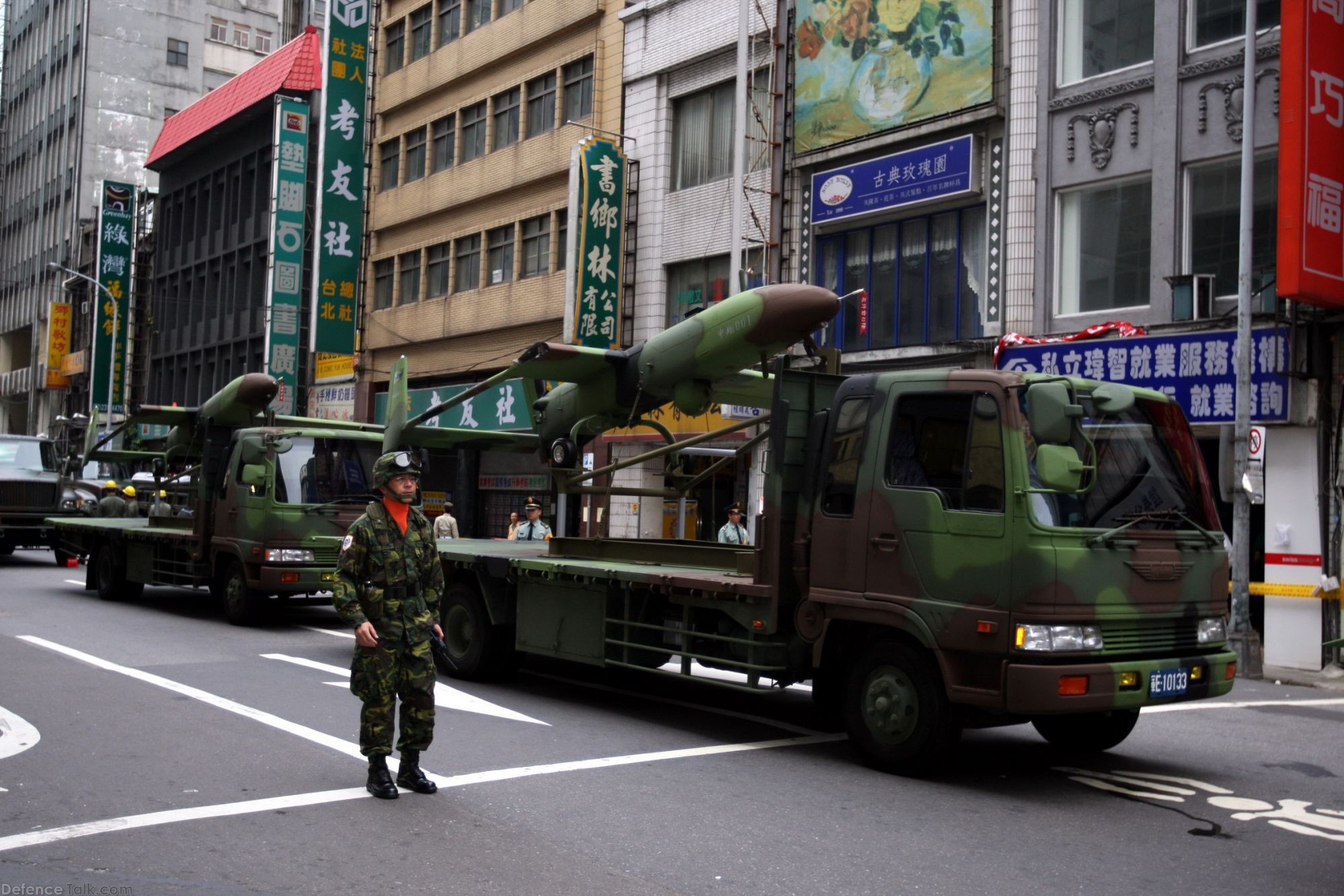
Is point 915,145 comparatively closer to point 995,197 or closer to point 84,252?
point 995,197

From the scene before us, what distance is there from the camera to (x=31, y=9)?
263 feet

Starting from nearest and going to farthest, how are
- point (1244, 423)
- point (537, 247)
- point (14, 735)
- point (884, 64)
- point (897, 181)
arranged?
point (14, 735), point (1244, 423), point (897, 181), point (884, 64), point (537, 247)

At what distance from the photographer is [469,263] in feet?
112

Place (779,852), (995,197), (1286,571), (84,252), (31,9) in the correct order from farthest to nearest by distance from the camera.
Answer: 1. (31,9)
2. (84,252)
3. (995,197)
4. (1286,571)
5. (779,852)

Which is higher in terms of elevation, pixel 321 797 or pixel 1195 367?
pixel 1195 367

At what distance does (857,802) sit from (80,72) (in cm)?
7286

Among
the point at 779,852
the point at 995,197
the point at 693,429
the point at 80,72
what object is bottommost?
the point at 779,852

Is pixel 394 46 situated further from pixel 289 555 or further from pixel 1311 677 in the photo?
pixel 1311 677

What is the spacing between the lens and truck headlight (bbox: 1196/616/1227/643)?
8.51m

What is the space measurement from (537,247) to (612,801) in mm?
24651

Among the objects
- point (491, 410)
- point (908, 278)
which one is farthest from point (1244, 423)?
point (491, 410)

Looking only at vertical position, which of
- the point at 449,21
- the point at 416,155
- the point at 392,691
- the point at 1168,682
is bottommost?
the point at 392,691

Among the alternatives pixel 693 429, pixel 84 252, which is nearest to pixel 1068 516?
pixel 693 429

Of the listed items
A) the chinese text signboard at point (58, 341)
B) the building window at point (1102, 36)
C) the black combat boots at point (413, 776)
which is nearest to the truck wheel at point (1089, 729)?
the black combat boots at point (413, 776)
